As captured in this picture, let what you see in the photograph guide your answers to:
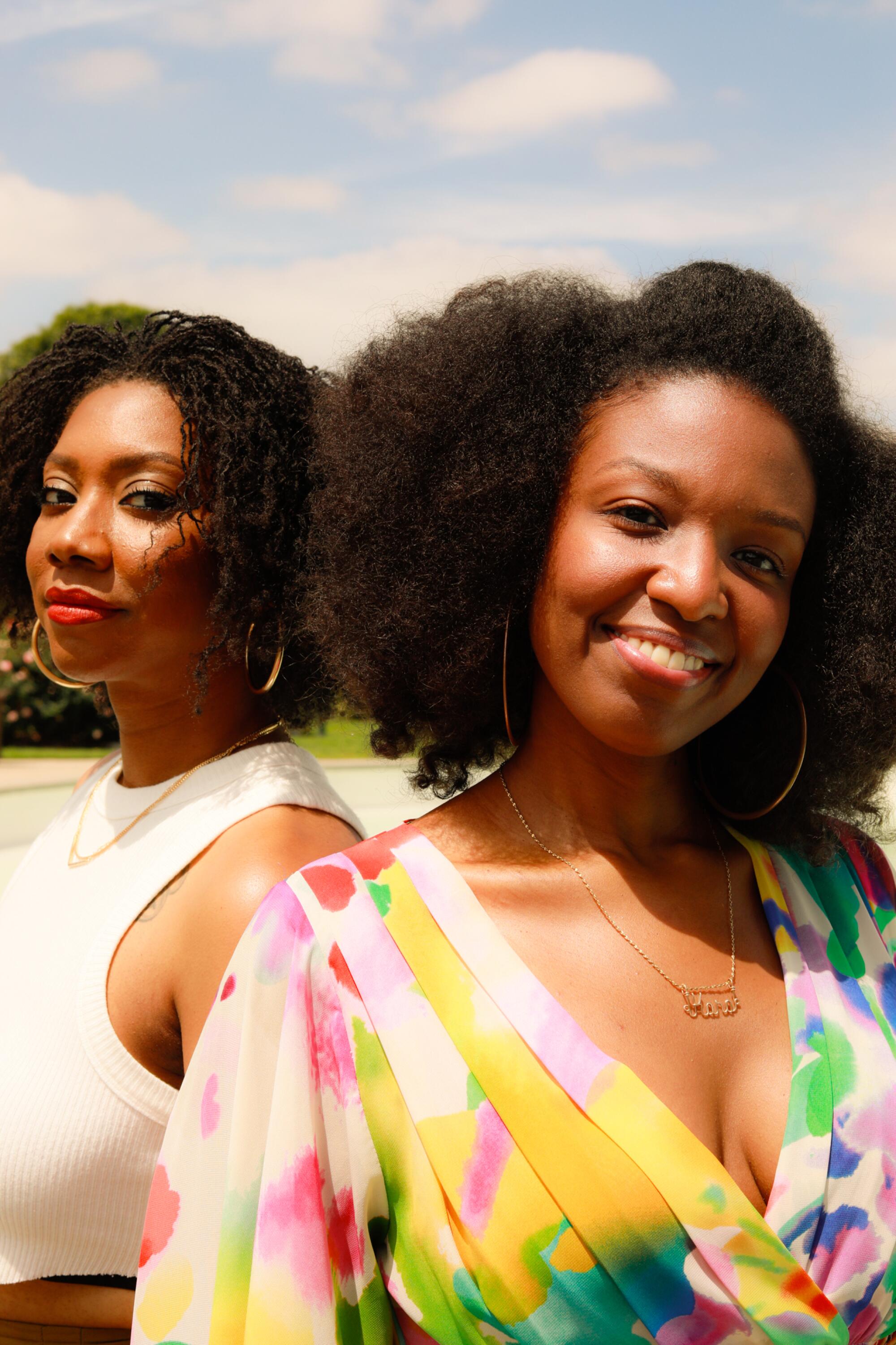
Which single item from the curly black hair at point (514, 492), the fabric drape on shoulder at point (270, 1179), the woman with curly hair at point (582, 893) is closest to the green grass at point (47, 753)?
the curly black hair at point (514, 492)

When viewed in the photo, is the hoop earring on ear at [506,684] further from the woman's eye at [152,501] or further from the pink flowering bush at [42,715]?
the pink flowering bush at [42,715]

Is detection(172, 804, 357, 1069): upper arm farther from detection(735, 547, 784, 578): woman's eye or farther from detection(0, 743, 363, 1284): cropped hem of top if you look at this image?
detection(735, 547, 784, 578): woman's eye

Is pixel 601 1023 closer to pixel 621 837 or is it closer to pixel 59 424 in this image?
pixel 621 837

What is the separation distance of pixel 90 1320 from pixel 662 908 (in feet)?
3.88

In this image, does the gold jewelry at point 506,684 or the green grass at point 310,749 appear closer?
the gold jewelry at point 506,684

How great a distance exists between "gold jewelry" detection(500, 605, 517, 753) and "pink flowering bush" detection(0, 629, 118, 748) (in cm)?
1620

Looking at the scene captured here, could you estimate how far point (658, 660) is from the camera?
168 centimetres

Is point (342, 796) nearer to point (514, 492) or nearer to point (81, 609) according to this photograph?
point (81, 609)

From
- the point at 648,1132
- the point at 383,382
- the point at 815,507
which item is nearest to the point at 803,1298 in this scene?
the point at 648,1132

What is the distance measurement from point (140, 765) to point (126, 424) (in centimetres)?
68

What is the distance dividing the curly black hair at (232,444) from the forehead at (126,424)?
0.06ft

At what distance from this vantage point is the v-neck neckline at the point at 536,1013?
1583mm

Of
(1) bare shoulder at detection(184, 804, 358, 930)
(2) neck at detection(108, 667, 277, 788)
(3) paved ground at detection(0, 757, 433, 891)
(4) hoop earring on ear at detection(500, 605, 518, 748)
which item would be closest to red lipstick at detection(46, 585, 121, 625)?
(2) neck at detection(108, 667, 277, 788)

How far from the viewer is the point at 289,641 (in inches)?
97.2
